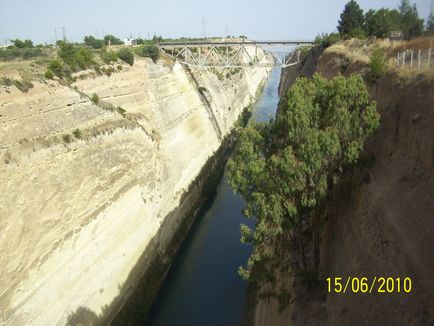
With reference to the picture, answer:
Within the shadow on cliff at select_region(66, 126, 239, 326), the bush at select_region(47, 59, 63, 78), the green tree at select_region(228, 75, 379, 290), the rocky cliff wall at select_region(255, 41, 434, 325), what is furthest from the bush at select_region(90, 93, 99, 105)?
the rocky cliff wall at select_region(255, 41, 434, 325)

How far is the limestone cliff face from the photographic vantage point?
12461mm

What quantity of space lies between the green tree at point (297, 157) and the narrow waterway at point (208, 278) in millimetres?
3983

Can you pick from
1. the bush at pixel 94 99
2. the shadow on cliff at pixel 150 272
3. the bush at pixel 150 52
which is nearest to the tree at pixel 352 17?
the bush at pixel 150 52

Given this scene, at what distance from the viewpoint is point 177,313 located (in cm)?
1667

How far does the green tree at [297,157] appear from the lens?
9609 millimetres

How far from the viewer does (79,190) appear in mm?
14992

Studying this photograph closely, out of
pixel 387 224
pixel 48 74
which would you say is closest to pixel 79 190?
pixel 48 74

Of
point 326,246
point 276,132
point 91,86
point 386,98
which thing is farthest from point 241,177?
point 91,86

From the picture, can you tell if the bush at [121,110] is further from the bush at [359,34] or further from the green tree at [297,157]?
the bush at [359,34]

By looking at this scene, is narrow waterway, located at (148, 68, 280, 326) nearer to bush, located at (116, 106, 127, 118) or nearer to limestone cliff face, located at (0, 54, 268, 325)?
limestone cliff face, located at (0, 54, 268, 325)

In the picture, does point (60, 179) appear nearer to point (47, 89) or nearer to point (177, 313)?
point (47, 89)

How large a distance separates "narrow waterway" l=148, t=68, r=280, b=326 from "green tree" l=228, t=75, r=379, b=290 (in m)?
3.98

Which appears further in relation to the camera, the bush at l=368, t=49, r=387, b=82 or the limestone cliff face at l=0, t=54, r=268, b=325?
the bush at l=368, t=49, r=387, b=82

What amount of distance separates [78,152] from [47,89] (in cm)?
263
